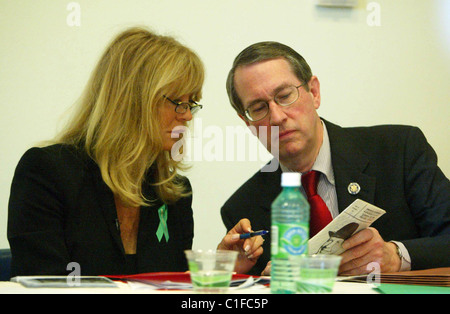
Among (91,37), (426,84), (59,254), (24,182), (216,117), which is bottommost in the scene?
(59,254)

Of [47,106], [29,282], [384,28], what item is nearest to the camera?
[29,282]

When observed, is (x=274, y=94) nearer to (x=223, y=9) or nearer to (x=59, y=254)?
(x=223, y=9)

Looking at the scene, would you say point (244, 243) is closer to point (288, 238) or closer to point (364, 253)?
point (364, 253)

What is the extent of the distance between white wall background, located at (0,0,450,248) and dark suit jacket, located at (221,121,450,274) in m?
0.46

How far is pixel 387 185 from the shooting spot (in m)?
1.78

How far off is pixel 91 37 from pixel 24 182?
3.34 ft

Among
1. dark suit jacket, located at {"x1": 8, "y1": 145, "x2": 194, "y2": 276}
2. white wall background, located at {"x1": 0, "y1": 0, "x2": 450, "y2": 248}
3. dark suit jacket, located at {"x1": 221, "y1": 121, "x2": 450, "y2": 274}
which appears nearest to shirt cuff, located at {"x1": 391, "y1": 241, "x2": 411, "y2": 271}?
dark suit jacket, located at {"x1": 221, "y1": 121, "x2": 450, "y2": 274}

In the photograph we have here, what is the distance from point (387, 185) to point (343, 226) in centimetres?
64

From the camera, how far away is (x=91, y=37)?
2.27m

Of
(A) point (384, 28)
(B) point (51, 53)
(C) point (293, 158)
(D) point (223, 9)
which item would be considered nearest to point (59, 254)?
(C) point (293, 158)

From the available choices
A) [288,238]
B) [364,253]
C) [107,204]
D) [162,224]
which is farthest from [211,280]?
[162,224]

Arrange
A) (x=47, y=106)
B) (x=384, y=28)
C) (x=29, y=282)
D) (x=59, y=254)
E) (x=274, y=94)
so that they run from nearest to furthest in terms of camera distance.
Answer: (x=29, y=282), (x=59, y=254), (x=274, y=94), (x=47, y=106), (x=384, y=28)

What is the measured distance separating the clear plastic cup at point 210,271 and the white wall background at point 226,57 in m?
1.39

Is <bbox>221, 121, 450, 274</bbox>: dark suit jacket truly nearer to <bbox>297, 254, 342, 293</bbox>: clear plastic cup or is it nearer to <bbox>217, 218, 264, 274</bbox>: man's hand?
<bbox>217, 218, 264, 274</bbox>: man's hand
